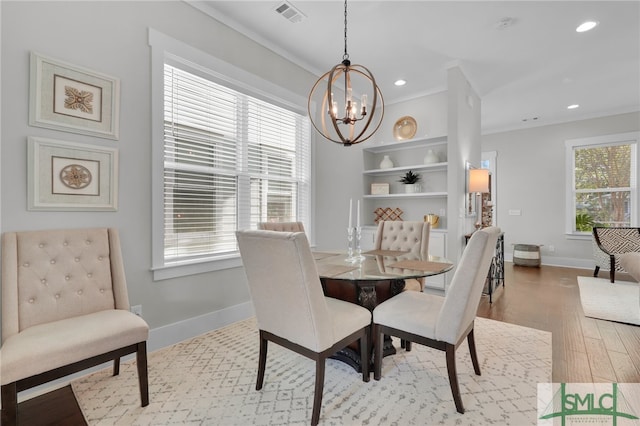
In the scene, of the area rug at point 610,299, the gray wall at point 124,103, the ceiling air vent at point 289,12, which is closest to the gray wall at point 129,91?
the gray wall at point 124,103

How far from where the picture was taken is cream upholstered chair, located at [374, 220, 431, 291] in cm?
291

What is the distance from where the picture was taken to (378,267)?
2.08 metres

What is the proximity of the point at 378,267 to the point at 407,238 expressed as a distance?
3.48 feet

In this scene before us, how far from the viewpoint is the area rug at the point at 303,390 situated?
5.27 ft

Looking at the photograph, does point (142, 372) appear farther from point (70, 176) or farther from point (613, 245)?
point (613, 245)

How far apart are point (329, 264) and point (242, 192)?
1409 millimetres

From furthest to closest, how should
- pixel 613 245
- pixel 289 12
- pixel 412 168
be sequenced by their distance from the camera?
pixel 613 245
pixel 412 168
pixel 289 12

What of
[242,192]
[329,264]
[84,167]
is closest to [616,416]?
[329,264]

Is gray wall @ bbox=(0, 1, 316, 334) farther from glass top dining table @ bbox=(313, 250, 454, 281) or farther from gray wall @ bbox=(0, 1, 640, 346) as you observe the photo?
glass top dining table @ bbox=(313, 250, 454, 281)

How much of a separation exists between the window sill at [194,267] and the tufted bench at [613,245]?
213 inches

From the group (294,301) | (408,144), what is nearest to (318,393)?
(294,301)

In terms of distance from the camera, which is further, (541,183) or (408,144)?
(541,183)

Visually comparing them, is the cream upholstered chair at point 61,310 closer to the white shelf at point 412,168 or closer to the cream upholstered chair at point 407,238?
the cream upholstered chair at point 407,238

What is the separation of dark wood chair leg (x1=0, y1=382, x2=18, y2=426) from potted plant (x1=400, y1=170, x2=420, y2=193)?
427cm
